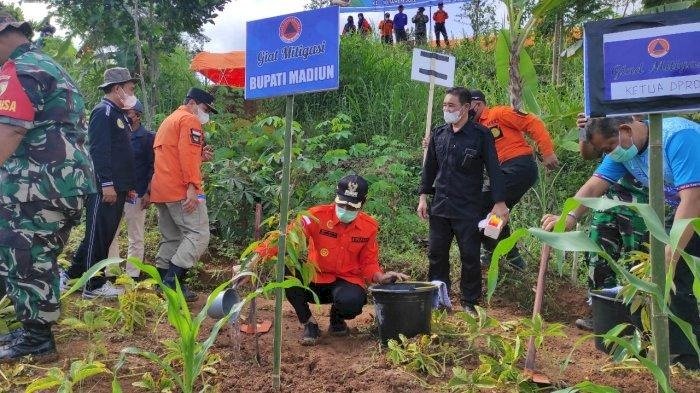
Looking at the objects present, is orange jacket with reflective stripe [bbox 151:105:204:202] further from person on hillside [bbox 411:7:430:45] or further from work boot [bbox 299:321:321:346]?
person on hillside [bbox 411:7:430:45]

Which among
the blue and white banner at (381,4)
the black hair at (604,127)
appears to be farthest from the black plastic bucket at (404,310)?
the blue and white banner at (381,4)

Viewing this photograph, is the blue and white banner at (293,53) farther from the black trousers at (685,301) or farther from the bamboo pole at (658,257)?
the black trousers at (685,301)

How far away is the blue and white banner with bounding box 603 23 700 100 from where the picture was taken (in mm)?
2271

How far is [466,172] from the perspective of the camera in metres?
4.81

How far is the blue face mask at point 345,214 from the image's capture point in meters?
4.11

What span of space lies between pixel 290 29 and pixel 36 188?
5.21 ft

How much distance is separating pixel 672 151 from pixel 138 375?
2.86 metres

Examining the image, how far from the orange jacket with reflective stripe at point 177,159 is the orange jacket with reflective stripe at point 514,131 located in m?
2.30

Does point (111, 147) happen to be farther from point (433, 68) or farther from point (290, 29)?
point (433, 68)

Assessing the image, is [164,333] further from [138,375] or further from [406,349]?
[406,349]

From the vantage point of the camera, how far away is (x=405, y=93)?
31.6 feet

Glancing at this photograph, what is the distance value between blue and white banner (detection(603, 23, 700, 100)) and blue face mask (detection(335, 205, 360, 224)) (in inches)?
78.6

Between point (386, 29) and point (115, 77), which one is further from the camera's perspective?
point (386, 29)

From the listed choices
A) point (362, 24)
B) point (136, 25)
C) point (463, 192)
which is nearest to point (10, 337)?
point (463, 192)
